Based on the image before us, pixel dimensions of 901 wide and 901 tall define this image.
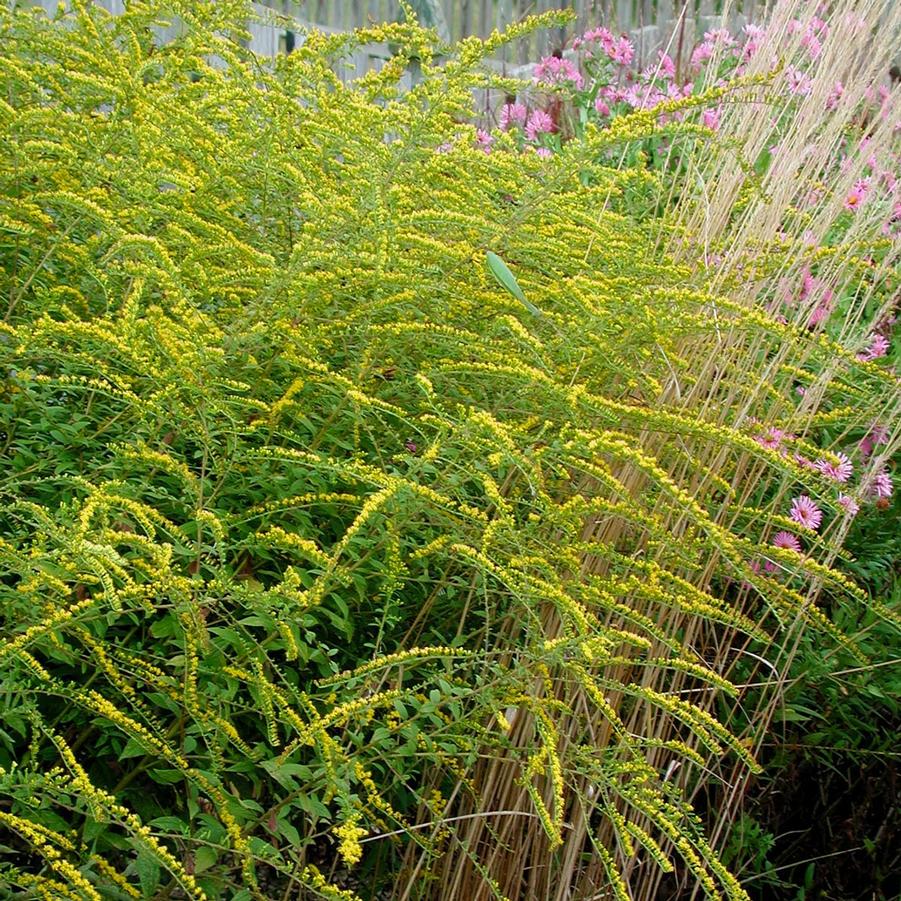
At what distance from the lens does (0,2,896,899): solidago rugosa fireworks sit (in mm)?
1585

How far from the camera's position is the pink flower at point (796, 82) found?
287 cm

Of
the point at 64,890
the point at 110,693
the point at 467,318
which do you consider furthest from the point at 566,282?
the point at 64,890

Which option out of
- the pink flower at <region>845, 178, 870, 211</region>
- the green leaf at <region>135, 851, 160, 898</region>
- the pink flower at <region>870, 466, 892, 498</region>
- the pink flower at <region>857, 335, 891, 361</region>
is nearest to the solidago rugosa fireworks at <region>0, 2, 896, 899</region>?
the green leaf at <region>135, 851, 160, 898</region>

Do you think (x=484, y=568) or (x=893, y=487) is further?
(x=893, y=487)

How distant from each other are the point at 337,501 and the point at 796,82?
1.93m

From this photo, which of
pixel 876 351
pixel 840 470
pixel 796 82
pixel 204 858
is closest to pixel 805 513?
pixel 840 470

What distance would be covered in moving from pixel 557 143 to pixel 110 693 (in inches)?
130

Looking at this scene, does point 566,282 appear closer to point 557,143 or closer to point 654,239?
point 654,239

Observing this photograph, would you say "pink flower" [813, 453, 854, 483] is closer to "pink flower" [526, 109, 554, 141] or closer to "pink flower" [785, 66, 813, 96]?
"pink flower" [785, 66, 813, 96]

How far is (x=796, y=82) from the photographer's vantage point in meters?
3.13

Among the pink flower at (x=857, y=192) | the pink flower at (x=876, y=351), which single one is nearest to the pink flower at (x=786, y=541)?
the pink flower at (x=876, y=351)

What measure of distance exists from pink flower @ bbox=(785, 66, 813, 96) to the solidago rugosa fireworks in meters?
0.64

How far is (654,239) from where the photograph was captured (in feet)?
9.71

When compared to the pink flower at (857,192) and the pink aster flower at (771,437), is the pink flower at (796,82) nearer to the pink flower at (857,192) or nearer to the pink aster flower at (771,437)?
the pink flower at (857,192)
